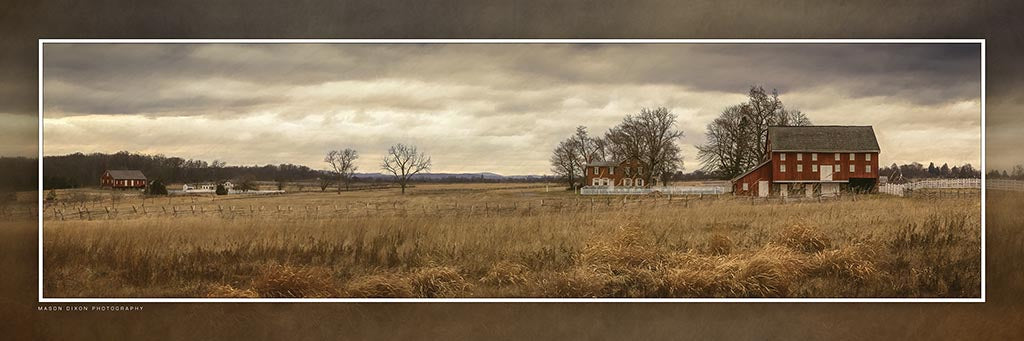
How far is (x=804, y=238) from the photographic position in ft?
14.7

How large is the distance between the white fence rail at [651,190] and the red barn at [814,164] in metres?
0.22

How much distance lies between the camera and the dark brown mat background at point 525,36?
169 inches

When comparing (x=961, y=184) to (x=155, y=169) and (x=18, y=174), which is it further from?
(x=18, y=174)

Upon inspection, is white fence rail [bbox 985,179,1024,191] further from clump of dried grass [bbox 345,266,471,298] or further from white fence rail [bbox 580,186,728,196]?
clump of dried grass [bbox 345,266,471,298]

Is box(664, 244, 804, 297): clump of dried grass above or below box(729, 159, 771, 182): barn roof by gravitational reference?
below

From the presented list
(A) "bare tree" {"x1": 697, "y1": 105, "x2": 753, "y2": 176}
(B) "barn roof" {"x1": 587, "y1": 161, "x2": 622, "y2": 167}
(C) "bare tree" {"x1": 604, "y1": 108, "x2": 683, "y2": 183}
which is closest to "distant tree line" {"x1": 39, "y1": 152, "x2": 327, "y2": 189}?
(B) "barn roof" {"x1": 587, "y1": 161, "x2": 622, "y2": 167}

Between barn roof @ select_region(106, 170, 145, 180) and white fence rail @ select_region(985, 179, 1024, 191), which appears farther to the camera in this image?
barn roof @ select_region(106, 170, 145, 180)

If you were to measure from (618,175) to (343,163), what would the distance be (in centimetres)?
238

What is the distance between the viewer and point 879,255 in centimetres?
447

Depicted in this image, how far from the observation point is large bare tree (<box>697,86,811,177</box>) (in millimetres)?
4406

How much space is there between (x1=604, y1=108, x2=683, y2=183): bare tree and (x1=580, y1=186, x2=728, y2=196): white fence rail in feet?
0.60

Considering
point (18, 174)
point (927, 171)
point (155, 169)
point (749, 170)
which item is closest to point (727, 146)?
point (749, 170)

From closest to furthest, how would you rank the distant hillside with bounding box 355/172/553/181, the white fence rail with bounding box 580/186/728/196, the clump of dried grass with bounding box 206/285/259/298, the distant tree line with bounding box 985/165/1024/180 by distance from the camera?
the distant tree line with bounding box 985/165/1024/180 < the clump of dried grass with bounding box 206/285/259/298 < the distant hillside with bounding box 355/172/553/181 < the white fence rail with bounding box 580/186/728/196

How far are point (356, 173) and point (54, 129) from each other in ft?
8.07
